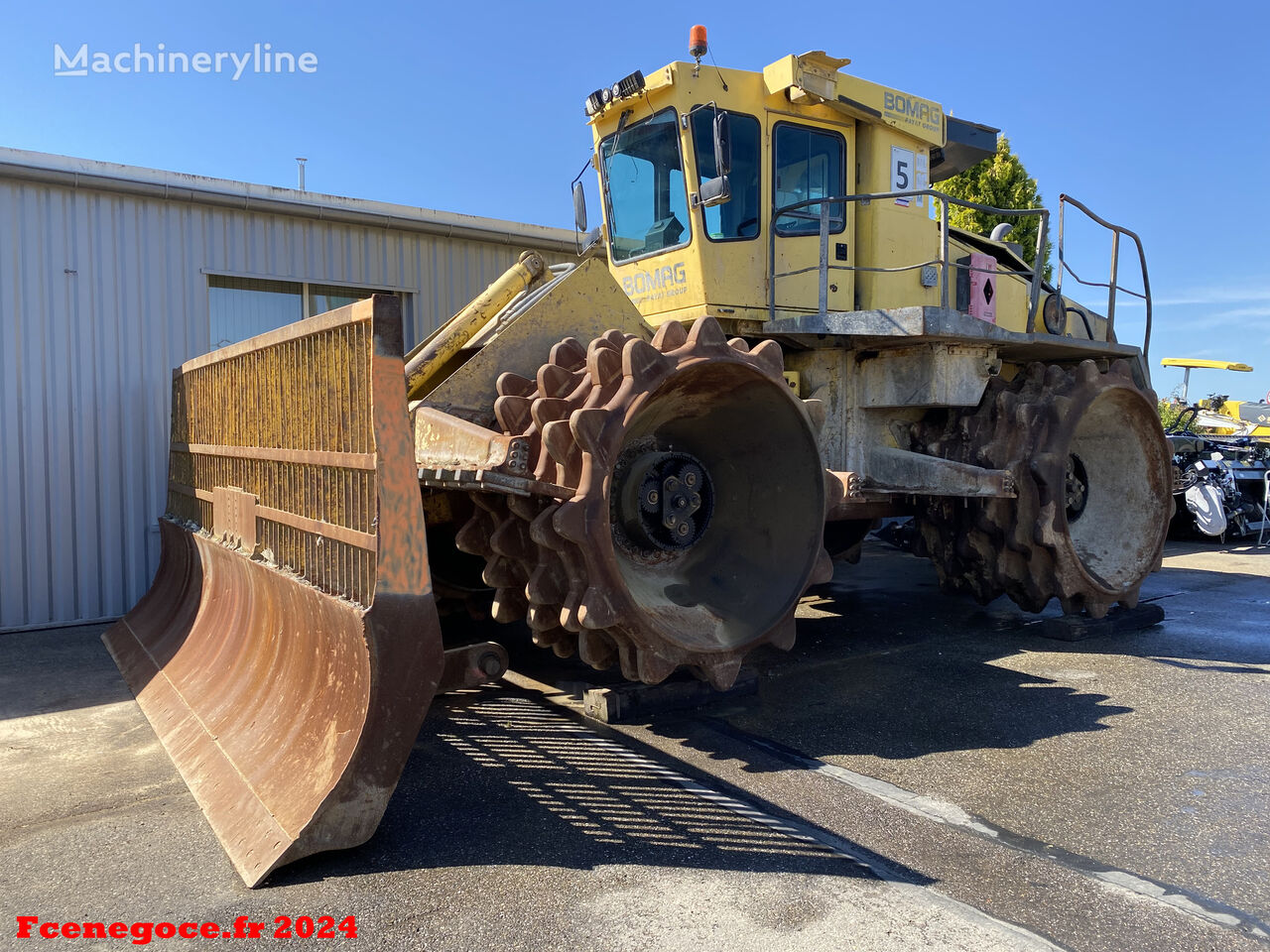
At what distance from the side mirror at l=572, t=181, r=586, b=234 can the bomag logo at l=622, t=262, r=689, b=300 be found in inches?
18.8

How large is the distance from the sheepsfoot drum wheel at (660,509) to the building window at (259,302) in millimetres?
4672

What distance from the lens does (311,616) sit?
370 centimetres

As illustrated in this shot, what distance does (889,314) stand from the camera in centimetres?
577

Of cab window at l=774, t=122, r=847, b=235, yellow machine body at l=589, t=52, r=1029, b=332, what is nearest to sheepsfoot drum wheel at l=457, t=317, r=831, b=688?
yellow machine body at l=589, t=52, r=1029, b=332

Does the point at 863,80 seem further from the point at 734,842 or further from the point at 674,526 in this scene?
the point at 734,842

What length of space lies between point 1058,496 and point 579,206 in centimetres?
385

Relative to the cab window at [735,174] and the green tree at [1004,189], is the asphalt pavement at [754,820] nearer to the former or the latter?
the cab window at [735,174]

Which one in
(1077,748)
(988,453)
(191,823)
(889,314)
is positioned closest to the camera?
(191,823)

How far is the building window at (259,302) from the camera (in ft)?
27.0

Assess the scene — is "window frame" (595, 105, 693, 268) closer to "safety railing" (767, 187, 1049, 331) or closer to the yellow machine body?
the yellow machine body

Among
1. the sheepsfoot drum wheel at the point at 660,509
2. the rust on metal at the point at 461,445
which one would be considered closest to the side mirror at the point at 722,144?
the sheepsfoot drum wheel at the point at 660,509

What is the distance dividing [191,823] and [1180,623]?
688 cm

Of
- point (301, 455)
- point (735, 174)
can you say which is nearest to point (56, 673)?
point (301, 455)

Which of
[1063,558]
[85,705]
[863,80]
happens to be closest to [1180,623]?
[1063,558]
